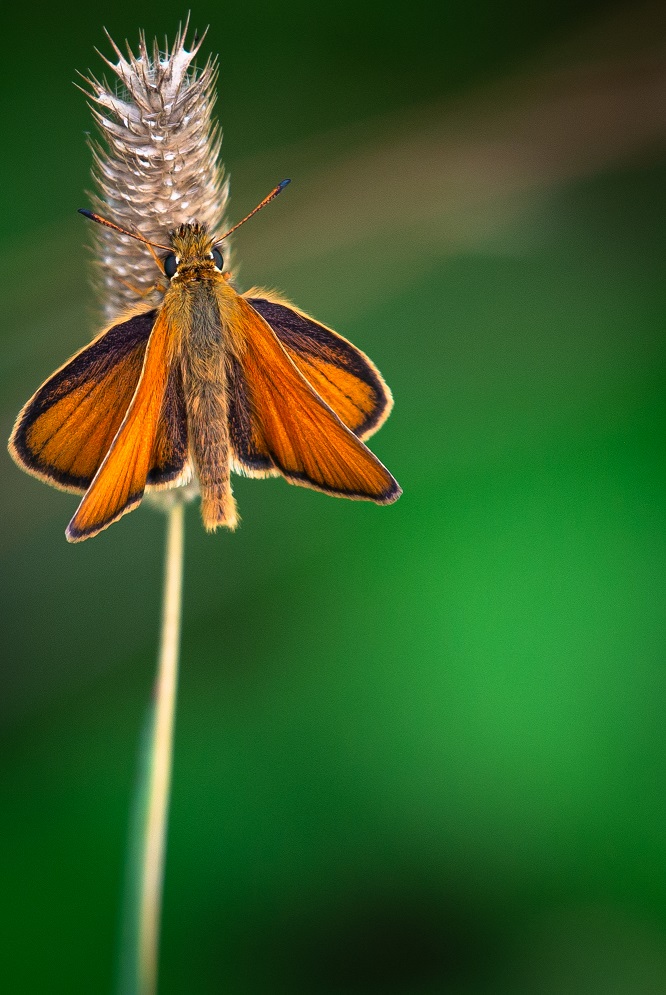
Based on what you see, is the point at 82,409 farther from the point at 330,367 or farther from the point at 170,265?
the point at 330,367

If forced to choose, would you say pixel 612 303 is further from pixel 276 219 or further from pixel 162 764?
pixel 162 764

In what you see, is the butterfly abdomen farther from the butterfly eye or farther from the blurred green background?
the blurred green background

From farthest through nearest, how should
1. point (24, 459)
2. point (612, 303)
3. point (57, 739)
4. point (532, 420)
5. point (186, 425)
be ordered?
point (612, 303)
point (532, 420)
point (57, 739)
point (186, 425)
point (24, 459)

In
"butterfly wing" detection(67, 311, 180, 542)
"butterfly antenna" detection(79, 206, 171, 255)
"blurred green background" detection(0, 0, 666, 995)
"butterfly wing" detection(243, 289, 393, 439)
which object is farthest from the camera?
"blurred green background" detection(0, 0, 666, 995)

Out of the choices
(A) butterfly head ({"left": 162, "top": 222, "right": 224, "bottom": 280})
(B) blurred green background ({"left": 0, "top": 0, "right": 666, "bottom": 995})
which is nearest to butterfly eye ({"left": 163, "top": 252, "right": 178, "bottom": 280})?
(A) butterfly head ({"left": 162, "top": 222, "right": 224, "bottom": 280})

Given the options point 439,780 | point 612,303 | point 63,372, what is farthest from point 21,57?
point 439,780

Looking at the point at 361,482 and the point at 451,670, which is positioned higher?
the point at 361,482

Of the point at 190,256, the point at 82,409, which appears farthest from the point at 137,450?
the point at 190,256

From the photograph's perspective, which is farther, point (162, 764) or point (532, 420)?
point (532, 420)
